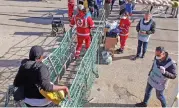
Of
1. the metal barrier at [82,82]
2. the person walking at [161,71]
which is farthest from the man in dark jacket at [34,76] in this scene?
the person walking at [161,71]

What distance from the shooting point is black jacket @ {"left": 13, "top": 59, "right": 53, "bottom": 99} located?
5.18m

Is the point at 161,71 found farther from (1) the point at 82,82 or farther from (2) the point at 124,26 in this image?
(2) the point at 124,26

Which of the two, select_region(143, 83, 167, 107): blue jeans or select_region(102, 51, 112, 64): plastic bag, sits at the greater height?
select_region(102, 51, 112, 64): plastic bag

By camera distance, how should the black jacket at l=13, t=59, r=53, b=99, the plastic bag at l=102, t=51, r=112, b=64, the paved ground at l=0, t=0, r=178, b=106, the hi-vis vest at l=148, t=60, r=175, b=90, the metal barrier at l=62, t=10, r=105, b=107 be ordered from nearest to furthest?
1. the black jacket at l=13, t=59, r=53, b=99
2. the metal barrier at l=62, t=10, r=105, b=107
3. the hi-vis vest at l=148, t=60, r=175, b=90
4. the paved ground at l=0, t=0, r=178, b=106
5. the plastic bag at l=102, t=51, r=112, b=64

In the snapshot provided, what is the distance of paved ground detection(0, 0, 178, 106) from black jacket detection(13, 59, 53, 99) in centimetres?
275

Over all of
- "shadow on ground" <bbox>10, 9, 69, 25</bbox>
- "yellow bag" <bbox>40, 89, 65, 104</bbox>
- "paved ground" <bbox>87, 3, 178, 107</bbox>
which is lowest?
"paved ground" <bbox>87, 3, 178, 107</bbox>

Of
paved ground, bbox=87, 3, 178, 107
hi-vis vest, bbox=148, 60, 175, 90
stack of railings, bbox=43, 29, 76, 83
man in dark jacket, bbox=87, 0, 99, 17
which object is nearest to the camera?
hi-vis vest, bbox=148, 60, 175, 90

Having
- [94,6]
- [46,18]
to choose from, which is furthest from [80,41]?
[46,18]

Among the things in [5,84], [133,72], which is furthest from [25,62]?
[133,72]

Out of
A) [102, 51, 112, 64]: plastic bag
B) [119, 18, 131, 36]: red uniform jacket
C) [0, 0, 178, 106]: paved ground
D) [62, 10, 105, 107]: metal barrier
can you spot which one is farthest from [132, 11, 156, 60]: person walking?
[62, 10, 105, 107]: metal barrier

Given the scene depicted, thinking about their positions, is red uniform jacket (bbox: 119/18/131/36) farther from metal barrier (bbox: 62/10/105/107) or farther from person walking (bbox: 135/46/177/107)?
person walking (bbox: 135/46/177/107)

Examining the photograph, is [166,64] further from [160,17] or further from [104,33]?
[160,17]

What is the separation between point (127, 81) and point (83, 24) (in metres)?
2.10

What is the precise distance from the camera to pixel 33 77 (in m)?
5.27
